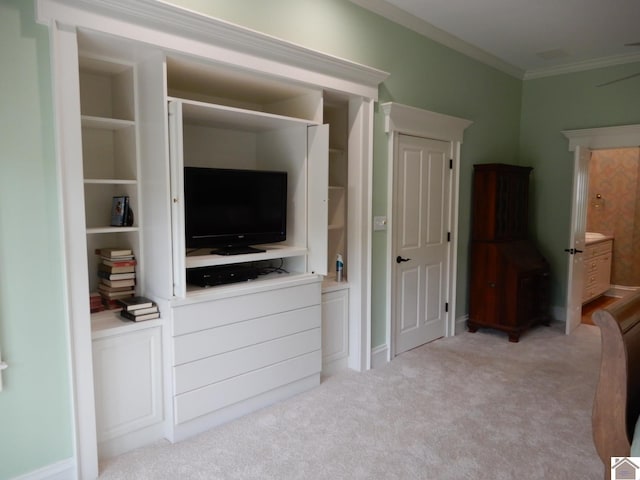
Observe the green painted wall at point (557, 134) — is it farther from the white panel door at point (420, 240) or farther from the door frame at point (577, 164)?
the white panel door at point (420, 240)

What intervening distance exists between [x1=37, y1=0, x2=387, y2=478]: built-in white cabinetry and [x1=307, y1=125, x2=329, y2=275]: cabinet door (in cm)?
1

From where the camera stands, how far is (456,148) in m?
4.40

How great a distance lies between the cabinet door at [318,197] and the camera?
3139 millimetres

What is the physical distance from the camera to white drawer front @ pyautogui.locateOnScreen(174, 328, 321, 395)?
8.59ft

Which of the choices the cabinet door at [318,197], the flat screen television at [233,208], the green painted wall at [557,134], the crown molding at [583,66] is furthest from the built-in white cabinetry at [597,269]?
the flat screen television at [233,208]

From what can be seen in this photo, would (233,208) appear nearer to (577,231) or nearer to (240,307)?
(240,307)

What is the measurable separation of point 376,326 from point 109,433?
82.6 inches

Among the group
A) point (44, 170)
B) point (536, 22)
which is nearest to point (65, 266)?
point (44, 170)

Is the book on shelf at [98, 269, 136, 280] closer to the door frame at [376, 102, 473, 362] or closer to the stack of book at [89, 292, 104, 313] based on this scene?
the stack of book at [89, 292, 104, 313]

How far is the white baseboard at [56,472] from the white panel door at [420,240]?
2562mm

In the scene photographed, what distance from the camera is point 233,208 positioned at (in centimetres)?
296

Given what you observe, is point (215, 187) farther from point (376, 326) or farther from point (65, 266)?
point (376, 326)

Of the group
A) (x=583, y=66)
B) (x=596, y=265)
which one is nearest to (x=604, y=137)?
(x=583, y=66)

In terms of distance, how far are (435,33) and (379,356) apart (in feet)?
9.17
